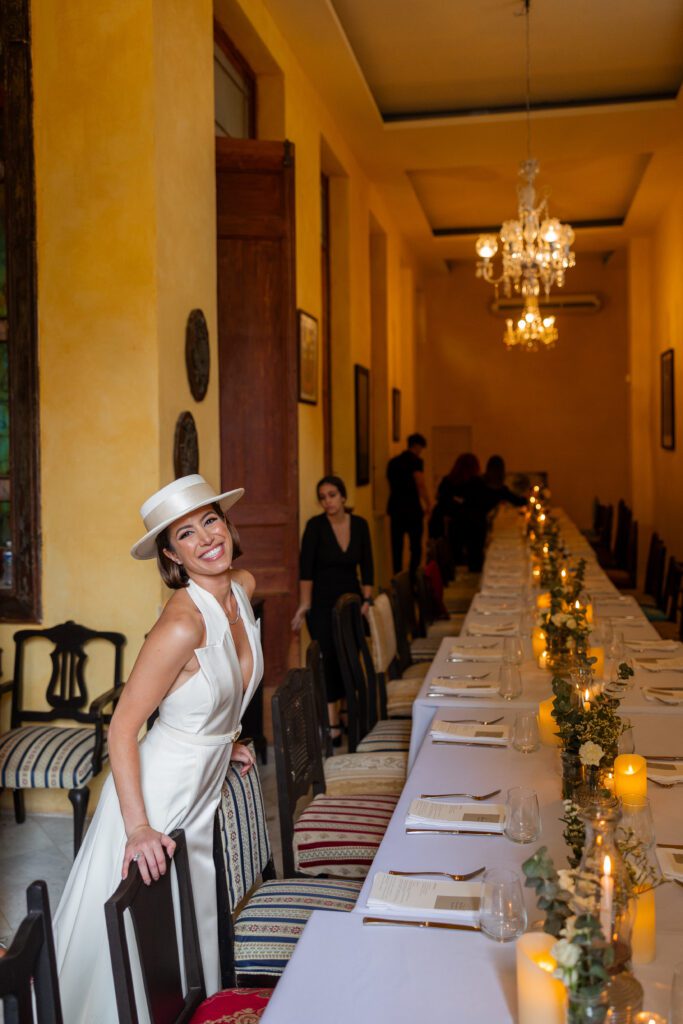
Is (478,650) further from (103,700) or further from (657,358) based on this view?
(657,358)

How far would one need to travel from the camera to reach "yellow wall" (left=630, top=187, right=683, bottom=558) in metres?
11.3

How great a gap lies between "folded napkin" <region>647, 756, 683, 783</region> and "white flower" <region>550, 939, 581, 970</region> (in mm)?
1561

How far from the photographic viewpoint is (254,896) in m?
2.87

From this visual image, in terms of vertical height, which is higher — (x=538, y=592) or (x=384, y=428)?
(x=384, y=428)

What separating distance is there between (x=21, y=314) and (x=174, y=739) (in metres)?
2.86

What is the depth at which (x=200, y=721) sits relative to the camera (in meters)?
2.64

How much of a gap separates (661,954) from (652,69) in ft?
24.4

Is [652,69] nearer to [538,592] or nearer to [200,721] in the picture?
[538,592]

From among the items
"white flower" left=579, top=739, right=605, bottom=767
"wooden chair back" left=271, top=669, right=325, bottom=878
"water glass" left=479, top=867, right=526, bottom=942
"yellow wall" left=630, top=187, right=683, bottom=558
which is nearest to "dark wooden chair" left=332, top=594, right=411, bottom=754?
"wooden chair back" left=271, top=669, right=325, bottom=878

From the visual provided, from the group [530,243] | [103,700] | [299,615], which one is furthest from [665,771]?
[530,243]

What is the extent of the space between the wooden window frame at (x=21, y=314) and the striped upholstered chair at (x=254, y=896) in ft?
7.80

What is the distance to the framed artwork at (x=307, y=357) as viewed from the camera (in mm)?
7453

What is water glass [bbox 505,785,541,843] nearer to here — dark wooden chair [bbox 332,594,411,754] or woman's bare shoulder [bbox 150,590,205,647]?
woman's bare shoulder [bbox 150,590,205,647]

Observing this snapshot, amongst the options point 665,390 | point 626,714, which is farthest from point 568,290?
point 626,714
